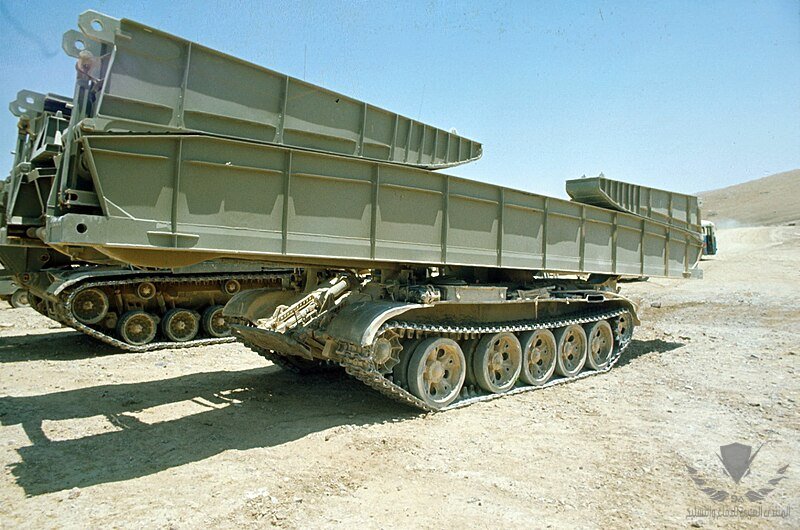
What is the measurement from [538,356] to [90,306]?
821cm

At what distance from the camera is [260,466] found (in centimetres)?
498

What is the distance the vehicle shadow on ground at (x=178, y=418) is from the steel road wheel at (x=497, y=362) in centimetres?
115

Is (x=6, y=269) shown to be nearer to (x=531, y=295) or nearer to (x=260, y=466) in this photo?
(x=260, y=466)

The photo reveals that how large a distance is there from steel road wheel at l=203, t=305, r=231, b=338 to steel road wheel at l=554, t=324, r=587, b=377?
6.87m

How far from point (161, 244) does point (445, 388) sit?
3.88m

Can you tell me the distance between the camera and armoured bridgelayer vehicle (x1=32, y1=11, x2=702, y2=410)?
4617 millimetres

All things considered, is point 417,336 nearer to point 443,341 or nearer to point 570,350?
point 443,341

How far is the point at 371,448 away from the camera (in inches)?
216

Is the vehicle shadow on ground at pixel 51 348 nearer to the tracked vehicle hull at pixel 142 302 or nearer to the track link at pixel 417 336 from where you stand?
the tracked vehicle hull at pixel 142 302

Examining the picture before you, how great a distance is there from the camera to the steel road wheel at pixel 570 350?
28.0 ft

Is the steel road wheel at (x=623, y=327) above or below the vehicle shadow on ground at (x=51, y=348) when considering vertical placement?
above

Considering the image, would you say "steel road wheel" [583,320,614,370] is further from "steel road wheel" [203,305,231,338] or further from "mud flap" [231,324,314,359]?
"steel road wheel" [203,305,231,338]

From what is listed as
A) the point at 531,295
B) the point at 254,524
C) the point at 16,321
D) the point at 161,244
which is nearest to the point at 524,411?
the point at 531,295

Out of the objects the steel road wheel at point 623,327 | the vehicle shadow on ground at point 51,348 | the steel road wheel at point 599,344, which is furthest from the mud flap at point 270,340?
the steel road wheel at point 623,327
